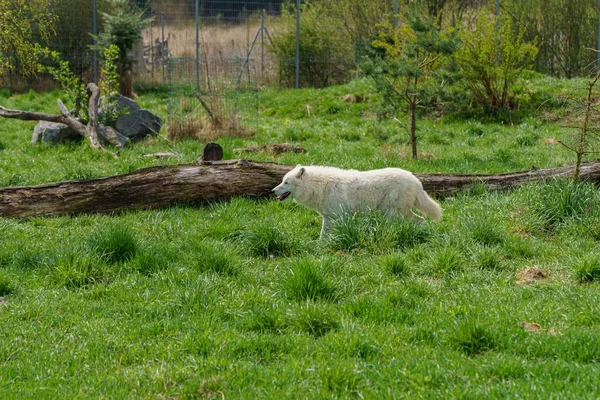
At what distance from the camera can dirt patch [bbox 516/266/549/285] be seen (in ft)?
20.7

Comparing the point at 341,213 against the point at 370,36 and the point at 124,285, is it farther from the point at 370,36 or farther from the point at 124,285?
the point at 370,36

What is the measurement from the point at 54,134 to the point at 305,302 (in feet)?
32.1

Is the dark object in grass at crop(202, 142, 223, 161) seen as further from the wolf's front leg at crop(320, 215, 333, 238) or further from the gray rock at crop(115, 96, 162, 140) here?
the gray rock at crop(115, 96, 162, 140)

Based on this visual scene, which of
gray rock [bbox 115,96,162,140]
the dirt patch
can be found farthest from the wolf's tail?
gray rock [bbox 115,96,162,140]

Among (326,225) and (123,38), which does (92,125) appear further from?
(123,38)

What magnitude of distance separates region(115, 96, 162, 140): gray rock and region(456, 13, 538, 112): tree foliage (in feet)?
23.9

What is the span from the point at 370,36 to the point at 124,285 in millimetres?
19464

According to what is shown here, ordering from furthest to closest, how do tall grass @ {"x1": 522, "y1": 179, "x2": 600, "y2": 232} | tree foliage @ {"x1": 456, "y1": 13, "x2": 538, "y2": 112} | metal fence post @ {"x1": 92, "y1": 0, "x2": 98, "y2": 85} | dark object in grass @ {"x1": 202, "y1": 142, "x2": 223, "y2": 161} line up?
1. metal fence post @ {"x1": 92, "y1": 0, "x2": 98, "y2": 85}
2. tree foliage @ {"x1": 456, "y1": 13, "x2": 538, "y2": 112}
3. dark object in grass @ {"x1": 202, "y1": 142, "x2": 223, "y2": 161}
4. tall grass @ {"x1": 522, "y1": 179, "x2": 600, "y2": 232}

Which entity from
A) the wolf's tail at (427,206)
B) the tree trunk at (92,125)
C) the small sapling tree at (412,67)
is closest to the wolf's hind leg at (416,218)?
the wolf's tail at (427,206)

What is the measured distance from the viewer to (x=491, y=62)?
661 inches

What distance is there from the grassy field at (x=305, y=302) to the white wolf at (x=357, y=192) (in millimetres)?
365

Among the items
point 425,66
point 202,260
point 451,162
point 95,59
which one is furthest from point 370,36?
point 202,260

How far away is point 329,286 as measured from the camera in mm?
6016

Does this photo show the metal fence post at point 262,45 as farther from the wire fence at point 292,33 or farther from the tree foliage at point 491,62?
the tree foliage at point 491,62
